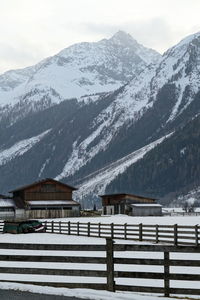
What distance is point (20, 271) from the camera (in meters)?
15.3

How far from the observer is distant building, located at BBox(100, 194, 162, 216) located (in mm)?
116938

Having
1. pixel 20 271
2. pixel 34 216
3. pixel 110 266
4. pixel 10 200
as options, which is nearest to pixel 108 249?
pixel 110 266

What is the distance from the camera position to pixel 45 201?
109062 millimetres

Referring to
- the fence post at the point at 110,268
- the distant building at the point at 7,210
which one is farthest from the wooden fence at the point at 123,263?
the distant building at the point at 7,210

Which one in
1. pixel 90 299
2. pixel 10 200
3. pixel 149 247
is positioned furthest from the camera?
pixel 10 200

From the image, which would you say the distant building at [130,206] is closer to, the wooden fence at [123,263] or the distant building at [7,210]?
the distant building at [7,210]

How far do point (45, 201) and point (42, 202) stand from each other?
787 millimetres

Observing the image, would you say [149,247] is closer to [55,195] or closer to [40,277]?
[40,277]

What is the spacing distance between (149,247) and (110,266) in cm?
115

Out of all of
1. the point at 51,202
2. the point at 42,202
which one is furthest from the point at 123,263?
the point at 42,202

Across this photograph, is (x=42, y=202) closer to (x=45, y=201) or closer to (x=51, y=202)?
(x=45, y=201)

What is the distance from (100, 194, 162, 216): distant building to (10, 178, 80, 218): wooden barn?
1382 cm

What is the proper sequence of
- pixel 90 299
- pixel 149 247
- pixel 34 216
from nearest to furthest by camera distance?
pixel 90 299
pixel 149 247
pixel 34 216

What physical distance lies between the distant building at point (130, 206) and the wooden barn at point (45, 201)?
45.3 feet
